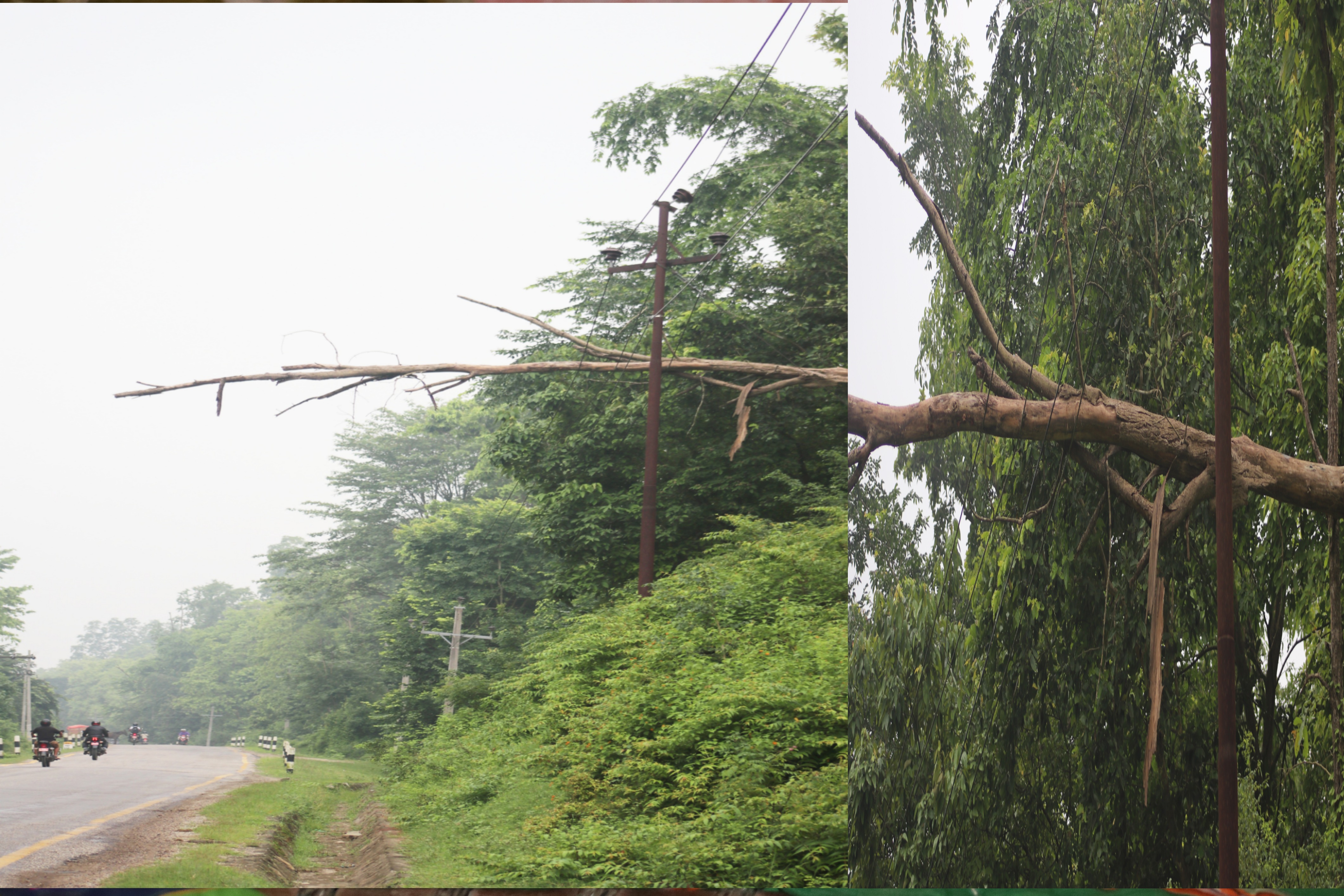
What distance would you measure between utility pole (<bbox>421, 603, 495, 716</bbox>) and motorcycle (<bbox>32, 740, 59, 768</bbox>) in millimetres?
1573

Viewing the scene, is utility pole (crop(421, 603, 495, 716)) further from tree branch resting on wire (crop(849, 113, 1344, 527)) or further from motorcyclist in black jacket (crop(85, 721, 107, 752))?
tree branch resting on wire (crop(849, 113, 1344, 527))

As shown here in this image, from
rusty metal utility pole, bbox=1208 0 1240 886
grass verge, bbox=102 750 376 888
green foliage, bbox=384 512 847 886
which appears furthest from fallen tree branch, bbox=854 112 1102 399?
grass verge, bbox=102 750 376 888

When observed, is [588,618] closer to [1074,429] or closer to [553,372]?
[553,372]

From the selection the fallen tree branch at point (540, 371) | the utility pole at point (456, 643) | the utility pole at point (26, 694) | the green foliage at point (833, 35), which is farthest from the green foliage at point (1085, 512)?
the utility pole at point (26, 694)

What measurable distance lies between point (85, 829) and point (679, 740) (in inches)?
94.3

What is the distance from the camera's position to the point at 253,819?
3754mm

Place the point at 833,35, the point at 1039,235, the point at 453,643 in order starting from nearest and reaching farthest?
the point at 1039,235 → the point at 453,643 → the point at 833,35

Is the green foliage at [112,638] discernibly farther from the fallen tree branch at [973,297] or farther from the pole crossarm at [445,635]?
the fallen tree branch at [973,297]

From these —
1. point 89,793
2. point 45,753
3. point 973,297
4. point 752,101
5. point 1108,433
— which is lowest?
point 89,793

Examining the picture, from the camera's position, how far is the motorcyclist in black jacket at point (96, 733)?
12.6ft

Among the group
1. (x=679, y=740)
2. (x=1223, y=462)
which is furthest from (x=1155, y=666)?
(x=679, y=740)

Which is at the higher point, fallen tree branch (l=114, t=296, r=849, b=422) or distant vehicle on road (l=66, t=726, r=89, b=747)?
fallen tree branch (l=114, t=296, r=849, b=422)

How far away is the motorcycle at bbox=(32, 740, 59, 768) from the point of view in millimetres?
3748

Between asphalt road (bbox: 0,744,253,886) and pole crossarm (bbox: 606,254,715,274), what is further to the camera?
pole crossarm (bbox: 606,254,715,274)
